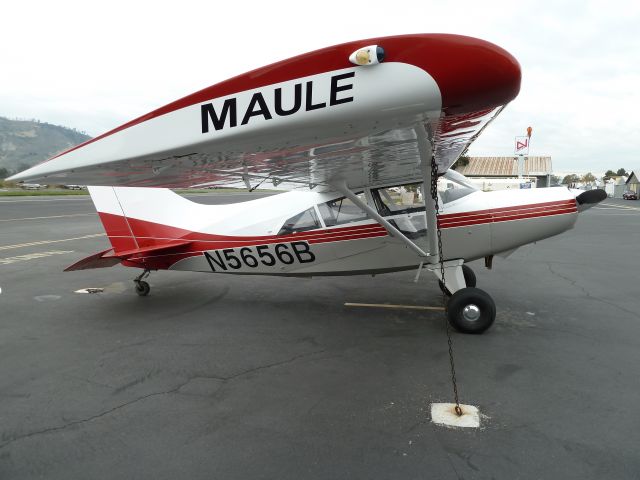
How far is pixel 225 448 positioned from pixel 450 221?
4.01m

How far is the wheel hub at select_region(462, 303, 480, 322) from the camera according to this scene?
498 centimetres

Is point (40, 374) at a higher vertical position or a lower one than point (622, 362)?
higher

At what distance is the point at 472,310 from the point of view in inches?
197

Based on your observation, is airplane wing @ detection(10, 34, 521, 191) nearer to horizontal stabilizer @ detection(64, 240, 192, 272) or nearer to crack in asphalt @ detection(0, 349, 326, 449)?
crack in asphalt @ detection(0, 349, 326, 449)

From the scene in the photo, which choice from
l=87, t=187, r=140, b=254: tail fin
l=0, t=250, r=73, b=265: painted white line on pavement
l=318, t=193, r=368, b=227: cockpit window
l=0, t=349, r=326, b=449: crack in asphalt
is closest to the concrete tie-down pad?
l=0, t=349, r=326, b=449: crack in asphalt

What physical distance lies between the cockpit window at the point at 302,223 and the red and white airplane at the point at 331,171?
0.05 feet

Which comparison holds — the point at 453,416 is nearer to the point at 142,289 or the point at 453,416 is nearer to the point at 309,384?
the point at 309,384

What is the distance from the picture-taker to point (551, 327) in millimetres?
5320

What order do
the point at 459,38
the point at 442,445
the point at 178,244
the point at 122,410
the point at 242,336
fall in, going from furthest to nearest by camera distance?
the point at 178,244 → the point at 242,336 → the point at 122,410 → the point at 442,445 → the point at 459,38

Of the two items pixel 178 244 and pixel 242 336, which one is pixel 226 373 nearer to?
pixel 242 336

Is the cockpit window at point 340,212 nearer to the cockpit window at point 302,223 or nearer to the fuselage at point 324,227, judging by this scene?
the fuselage at point 324,227

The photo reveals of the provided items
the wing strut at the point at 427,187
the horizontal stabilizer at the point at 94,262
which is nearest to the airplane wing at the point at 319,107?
the wing strut at the point at 427,187

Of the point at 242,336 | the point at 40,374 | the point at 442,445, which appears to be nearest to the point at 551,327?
the point at 442,445

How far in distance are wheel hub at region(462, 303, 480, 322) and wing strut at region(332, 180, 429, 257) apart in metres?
0.85
